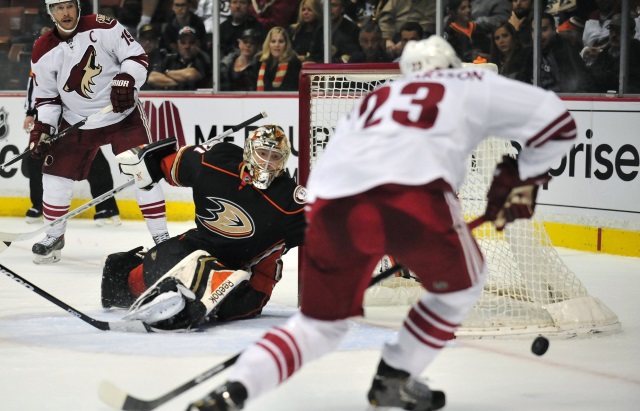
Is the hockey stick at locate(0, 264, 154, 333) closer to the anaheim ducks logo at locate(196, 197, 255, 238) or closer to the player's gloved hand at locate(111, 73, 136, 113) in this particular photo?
the anaheim ducks logo at locate(196, 197, 255, 238)

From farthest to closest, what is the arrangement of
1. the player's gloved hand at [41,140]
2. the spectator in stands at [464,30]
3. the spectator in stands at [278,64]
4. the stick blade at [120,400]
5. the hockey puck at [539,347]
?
the spectator in stands at [278,64] < the spectator in stands at [464,30] < the player's gloved hand at [41,140] < the hockey puck at [539,347] < the stick blade at [120,400]

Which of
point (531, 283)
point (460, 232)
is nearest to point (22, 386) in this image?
point (460, 232)

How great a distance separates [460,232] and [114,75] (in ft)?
11.8

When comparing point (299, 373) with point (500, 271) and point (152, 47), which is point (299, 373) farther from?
point (152, 47)

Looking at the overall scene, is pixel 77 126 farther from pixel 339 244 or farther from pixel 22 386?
pixel 339 244

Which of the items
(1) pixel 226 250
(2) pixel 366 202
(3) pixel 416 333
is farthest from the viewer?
(1) pixel 226 250

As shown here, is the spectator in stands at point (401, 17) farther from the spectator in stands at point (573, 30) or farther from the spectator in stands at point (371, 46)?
the spectator in stands at point (573, 30)

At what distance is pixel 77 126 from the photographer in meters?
5.68

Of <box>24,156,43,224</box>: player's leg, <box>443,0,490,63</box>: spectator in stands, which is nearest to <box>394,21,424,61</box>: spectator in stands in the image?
<box>443,0,490,63</box>: spectator in stands

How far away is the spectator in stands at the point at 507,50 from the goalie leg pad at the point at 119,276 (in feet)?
8.92

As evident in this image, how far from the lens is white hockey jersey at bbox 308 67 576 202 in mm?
2416

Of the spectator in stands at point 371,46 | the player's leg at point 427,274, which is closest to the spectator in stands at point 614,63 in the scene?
the spectator in stands at point 371,46

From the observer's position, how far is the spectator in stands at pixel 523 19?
6.21m

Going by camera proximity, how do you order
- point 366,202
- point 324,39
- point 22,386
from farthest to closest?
1. point 324,39
2. point 22,386
3. point 366,202
